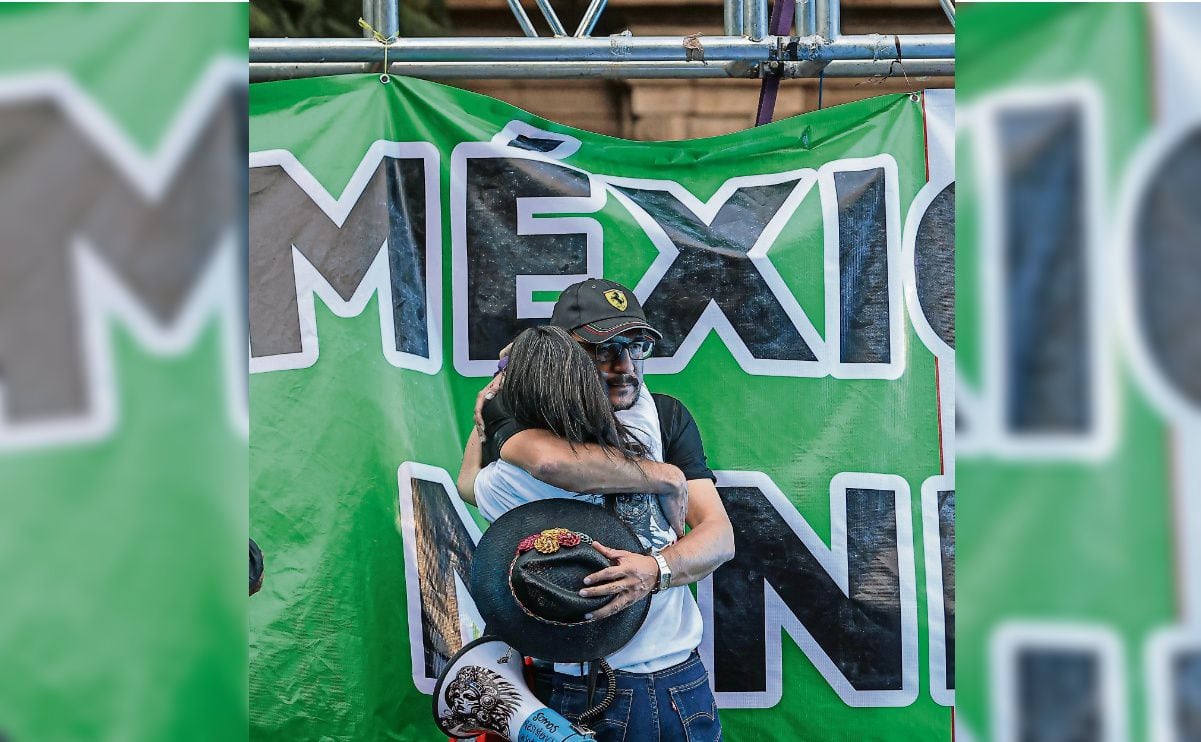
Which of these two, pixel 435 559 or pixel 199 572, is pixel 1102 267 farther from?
pixel 435 559

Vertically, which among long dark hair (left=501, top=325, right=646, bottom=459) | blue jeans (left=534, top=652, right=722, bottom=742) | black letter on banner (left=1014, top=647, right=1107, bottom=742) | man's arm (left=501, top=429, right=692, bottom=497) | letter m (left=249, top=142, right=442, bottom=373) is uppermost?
letter m (left=249, top=142, right=442, bottom=373)

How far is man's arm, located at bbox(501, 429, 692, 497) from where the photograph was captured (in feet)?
8.38

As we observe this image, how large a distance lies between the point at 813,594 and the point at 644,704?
3.64 feet

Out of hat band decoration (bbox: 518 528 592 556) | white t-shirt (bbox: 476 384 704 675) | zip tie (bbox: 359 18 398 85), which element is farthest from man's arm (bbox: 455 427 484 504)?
zip tie (bbox: 359 18 398 85)

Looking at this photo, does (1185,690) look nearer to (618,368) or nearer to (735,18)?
(618,368)

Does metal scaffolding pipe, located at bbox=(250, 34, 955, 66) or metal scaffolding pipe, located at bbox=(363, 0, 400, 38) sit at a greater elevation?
metal scaffolding pipe, located at bbox=(363, 0, 400, 38)

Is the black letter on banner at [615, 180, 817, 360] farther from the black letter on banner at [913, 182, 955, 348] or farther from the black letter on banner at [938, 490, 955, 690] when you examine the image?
the black letter on banner at [938, 490, 955, 690]

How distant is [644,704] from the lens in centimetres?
263

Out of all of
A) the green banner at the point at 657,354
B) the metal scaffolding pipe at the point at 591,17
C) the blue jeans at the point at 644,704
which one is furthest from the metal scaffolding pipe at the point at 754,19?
the blue jeans at the point at 644,704

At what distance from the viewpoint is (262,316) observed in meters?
3.53

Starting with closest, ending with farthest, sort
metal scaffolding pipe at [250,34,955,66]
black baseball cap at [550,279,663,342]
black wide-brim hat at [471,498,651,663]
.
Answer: black wide-brim hat at [471,498,651,663] → black baseball cap at [550,279,663,342] → metal scaffolding pipe at [250,34,955,66]

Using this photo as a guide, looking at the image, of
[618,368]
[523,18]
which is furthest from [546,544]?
[523,18]

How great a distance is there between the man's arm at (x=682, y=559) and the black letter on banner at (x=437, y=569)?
854 mm

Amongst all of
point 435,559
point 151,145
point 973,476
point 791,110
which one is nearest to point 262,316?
point 435,559
